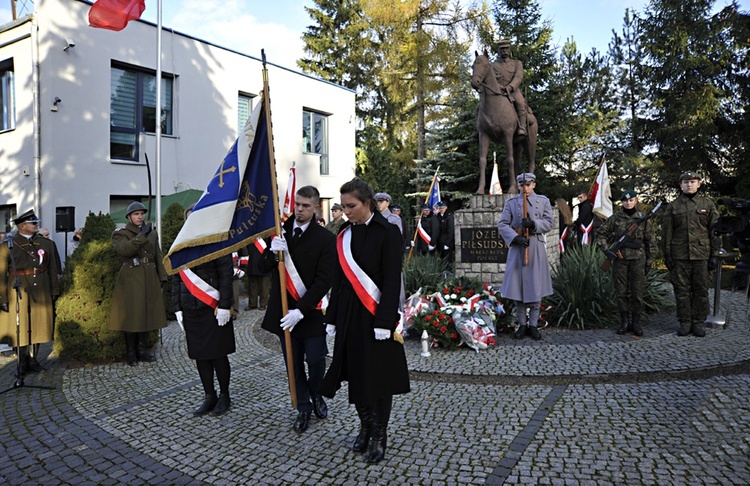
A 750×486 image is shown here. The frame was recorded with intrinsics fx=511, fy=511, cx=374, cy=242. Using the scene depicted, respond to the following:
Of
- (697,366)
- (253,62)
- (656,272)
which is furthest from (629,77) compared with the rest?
(697,366)

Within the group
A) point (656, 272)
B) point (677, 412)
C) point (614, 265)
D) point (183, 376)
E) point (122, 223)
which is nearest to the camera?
point (677, 412)

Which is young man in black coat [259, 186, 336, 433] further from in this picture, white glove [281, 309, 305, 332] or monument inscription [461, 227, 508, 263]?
monument inscription [461, 227, 508, 263]

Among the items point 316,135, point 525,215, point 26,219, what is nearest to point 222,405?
point 26,219

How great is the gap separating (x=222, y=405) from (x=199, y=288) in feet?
3.49

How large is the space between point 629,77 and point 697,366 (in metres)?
24.7

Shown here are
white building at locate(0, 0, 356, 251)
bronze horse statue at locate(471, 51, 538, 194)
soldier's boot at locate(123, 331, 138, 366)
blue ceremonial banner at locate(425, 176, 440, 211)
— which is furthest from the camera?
white building at locate(0, 0, 356, 251)

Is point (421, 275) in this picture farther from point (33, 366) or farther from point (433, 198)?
point (33, 366)

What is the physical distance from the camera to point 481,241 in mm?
8719

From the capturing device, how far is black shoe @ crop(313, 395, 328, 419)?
4.27m

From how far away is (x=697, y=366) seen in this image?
5.20 m

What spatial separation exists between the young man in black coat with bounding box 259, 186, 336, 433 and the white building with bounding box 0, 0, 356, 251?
710cm

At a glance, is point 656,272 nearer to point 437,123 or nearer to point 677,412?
point 677,412

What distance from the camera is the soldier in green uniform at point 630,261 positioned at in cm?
668

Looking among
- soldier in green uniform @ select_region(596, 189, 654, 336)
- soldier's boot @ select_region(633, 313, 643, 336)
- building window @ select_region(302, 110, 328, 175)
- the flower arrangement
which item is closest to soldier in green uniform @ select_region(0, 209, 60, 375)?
the flower arrangement
